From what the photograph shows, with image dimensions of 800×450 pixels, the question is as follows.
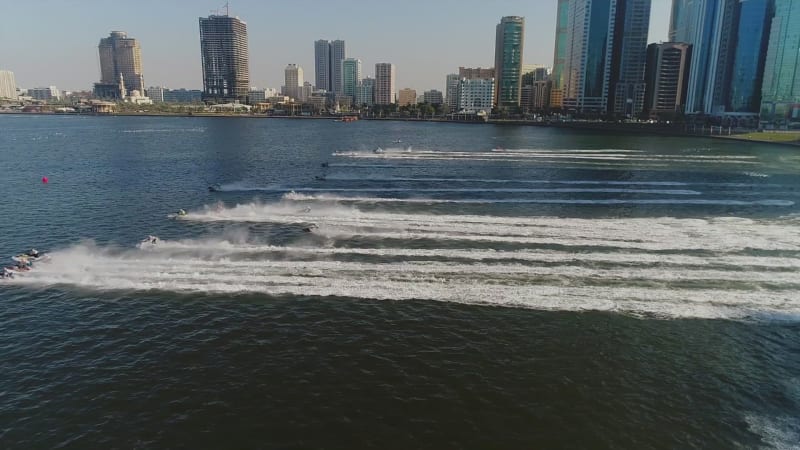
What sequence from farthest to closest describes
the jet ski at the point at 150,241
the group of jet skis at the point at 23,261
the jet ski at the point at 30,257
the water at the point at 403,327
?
the jet ski at the point at 150,241, the jet ski at the point at 30,257, the group of jet skis at the point at 23,261, the water at the point at 403,327

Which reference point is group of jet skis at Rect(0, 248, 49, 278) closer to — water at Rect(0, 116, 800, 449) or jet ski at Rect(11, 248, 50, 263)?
jet ski at Rect(11, 248, 50, 263)

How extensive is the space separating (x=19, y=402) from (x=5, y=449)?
11.8 ft

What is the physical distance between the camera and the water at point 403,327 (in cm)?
2228

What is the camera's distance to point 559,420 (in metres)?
22.5

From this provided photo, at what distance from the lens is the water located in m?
22.3

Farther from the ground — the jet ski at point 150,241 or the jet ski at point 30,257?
the jet ski at point 150,241

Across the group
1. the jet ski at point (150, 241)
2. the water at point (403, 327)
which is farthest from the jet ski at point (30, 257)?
the jet ski at point (150, 241)

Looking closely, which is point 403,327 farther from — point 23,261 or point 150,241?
point 23,261

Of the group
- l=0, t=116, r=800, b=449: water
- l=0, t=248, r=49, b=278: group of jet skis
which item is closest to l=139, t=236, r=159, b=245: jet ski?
l=0, t=116, r=800, b=449: water

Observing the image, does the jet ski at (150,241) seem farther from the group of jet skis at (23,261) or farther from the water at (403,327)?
the group of jet skis at (23,261)

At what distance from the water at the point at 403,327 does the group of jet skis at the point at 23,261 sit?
0.90 m

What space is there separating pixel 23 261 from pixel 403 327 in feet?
104

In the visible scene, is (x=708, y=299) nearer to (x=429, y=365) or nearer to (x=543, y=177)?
(x=429, y=365)

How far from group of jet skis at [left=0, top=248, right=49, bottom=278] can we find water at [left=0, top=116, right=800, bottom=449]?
90cm
